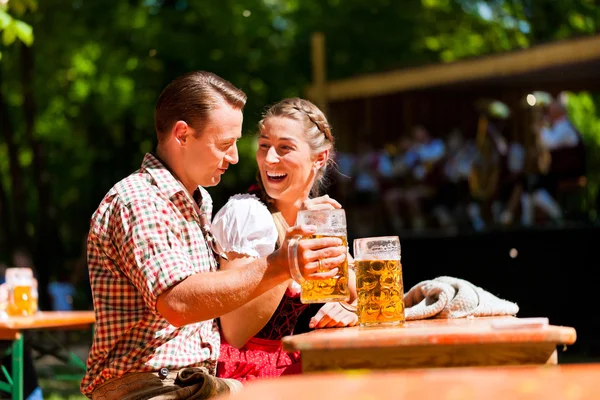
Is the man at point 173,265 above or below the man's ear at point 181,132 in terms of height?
below

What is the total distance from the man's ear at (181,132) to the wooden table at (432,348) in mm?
782

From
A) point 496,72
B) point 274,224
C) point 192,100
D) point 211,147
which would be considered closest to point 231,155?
point 211,147

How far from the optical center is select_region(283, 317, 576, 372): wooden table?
6.31 feet

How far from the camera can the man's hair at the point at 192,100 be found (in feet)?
8.50

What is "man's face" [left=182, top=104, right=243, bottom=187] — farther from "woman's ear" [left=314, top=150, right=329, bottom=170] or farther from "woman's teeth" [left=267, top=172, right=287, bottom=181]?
"woman's ear" [left=314, top=150, right=329, bottom=170]

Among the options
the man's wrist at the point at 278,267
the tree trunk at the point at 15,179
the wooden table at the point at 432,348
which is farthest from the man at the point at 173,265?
the tree trunk at the point at 15,179

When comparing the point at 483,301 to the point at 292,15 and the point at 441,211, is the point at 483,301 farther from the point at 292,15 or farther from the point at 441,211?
the point at 292,15

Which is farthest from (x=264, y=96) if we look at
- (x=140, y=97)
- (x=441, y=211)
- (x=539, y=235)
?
(x=539, y=235)

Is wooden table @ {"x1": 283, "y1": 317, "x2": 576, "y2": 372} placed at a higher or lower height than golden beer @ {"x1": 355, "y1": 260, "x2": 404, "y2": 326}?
lower

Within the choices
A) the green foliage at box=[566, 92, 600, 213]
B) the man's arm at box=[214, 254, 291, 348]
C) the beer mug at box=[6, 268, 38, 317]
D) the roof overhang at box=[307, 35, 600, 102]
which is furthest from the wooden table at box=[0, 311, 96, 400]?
the green foliage at box=[566, 92, 600, 213]

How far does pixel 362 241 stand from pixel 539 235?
616 centimetres

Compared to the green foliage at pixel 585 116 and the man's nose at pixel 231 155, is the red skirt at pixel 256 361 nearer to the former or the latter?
the man's nose at pixel 231 155

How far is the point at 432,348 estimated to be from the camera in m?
1.97

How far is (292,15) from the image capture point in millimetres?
13852
